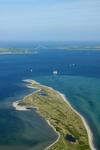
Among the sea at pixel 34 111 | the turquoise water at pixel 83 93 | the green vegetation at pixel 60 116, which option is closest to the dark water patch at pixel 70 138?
the green vegetation at pixel 60 116

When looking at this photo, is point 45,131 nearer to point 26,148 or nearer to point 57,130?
point 57,130

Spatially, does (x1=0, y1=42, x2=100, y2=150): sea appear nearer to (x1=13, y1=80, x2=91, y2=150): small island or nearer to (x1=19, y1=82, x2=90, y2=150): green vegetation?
(x1=13, y1=80, x2=91, y2=150): small island

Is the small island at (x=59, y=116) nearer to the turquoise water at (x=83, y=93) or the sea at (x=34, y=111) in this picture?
the sea at (x=34, y=111)

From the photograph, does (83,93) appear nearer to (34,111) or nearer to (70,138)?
(34,111)

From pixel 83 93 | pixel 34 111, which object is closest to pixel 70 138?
pixel 34 111

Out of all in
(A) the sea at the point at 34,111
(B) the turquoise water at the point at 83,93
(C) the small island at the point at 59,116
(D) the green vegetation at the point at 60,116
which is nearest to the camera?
(D) the green vegetation at the point at 60,116

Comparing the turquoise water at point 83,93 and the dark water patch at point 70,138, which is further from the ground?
the turquoise water at point 83,93

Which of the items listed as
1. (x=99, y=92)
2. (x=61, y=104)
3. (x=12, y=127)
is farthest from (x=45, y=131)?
(x=99, y=92)
